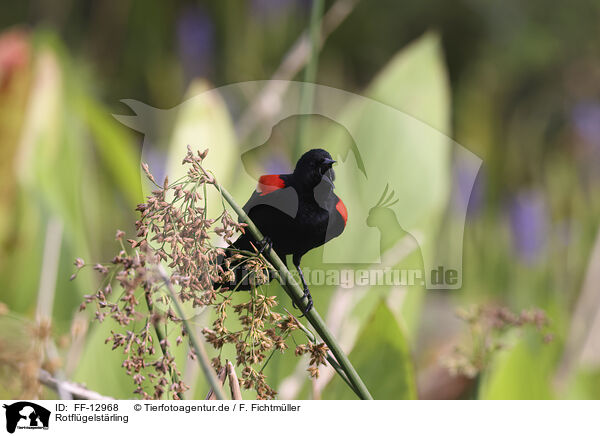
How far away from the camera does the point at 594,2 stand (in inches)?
35.7

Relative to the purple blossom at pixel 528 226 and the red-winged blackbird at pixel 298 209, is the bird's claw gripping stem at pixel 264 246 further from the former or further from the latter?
the purple blossom at pixel 528 226

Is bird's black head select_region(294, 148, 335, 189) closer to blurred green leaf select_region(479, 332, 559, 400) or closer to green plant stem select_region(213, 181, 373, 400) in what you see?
green plant stem select_region(213, 181, 373, 400)

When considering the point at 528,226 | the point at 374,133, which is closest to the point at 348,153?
the point at 374,133

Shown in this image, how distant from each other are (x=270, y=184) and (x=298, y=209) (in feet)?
0.06

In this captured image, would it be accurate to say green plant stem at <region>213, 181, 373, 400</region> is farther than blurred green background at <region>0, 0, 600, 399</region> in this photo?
No

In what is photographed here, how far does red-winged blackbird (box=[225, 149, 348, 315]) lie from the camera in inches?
10.0

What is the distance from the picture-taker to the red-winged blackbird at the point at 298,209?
0.83 feet

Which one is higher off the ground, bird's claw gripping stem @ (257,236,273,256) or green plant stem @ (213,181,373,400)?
bird's claw gripping stem @ (257,236,273,256)

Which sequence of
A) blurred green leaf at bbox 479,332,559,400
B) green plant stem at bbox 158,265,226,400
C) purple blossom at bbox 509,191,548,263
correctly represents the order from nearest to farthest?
green plant stem at bbox 158,265,226,400
blurred green leaf at bbox 479,332,559,400
purple blossom at bbox 509,191,548,263

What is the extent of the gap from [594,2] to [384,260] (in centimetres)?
77
